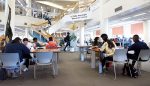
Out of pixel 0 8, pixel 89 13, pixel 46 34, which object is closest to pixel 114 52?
pixel 89 13

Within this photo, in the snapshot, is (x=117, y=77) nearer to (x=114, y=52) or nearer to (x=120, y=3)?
(x=114, y=52)

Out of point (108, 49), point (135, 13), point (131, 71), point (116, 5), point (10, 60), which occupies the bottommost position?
point (131, 71)

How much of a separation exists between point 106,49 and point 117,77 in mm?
862

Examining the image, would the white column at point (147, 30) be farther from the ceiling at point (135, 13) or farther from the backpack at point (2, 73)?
the backpack at point (2, 73)

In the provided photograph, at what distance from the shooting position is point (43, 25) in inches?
709

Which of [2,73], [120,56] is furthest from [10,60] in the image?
[120,56]

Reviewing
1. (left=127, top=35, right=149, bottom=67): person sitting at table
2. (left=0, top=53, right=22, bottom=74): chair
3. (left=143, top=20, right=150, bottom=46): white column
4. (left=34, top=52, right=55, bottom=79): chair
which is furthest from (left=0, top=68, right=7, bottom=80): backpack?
(left=143, top=20, right=150, bottom=46): white column

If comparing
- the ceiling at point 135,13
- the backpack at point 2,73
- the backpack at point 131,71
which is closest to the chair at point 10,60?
the backpack at point 2,73

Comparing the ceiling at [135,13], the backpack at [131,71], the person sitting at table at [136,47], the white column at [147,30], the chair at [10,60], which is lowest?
the backpack at [131,71]

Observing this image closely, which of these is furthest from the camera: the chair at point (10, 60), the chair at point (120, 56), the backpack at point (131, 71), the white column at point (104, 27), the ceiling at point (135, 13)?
the white column at point (104, 27)

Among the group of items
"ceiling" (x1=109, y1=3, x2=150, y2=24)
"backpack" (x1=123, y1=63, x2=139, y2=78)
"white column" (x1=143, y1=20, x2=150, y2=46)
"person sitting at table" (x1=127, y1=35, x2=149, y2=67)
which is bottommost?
"backpack" (x1=123, y1=63, x2=139, y2=78)

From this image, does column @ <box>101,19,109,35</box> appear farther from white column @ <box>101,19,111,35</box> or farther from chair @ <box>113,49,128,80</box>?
chair @ <box>113,49,128,80</box>

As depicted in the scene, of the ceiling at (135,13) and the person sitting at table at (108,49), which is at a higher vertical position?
the ceiling at (135,13)

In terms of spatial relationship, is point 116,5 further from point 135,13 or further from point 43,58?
point 43,58
